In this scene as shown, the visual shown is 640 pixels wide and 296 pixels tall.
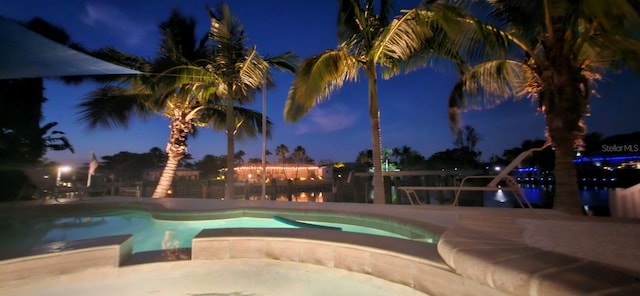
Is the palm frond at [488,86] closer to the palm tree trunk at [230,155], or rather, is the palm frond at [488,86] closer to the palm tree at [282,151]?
the palm tree trunk at [230,155]

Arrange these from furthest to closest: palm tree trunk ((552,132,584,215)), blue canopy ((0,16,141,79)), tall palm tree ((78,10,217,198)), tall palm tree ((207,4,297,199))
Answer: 1. tall palm tree ((207,4,297,199))
2. tall palm tree ((78,10,217,198))
3. palm tree trunk ((552,132,584,215))
4. blue canopy ((0,16,141,79))

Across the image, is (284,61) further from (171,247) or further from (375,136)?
(171,247)

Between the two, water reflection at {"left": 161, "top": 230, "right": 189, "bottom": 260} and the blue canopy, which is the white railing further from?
the blue canopy

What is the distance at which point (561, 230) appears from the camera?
3.26m

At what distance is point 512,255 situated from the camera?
1862 mm

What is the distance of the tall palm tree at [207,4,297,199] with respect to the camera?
28.7ft

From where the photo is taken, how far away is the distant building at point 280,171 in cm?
4062

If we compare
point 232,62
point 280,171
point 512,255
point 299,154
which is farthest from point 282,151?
point 512,255

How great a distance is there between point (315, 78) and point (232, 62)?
3597mm

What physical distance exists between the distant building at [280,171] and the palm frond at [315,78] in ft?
101

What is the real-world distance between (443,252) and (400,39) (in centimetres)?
535

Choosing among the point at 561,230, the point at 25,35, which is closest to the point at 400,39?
the point at 561,230

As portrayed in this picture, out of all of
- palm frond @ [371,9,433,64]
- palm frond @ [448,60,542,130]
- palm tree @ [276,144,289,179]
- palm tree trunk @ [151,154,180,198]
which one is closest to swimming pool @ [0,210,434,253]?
palm tree trunk @ [151,154,180,198]

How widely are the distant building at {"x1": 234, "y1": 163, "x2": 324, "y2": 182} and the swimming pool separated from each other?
98.4ft
